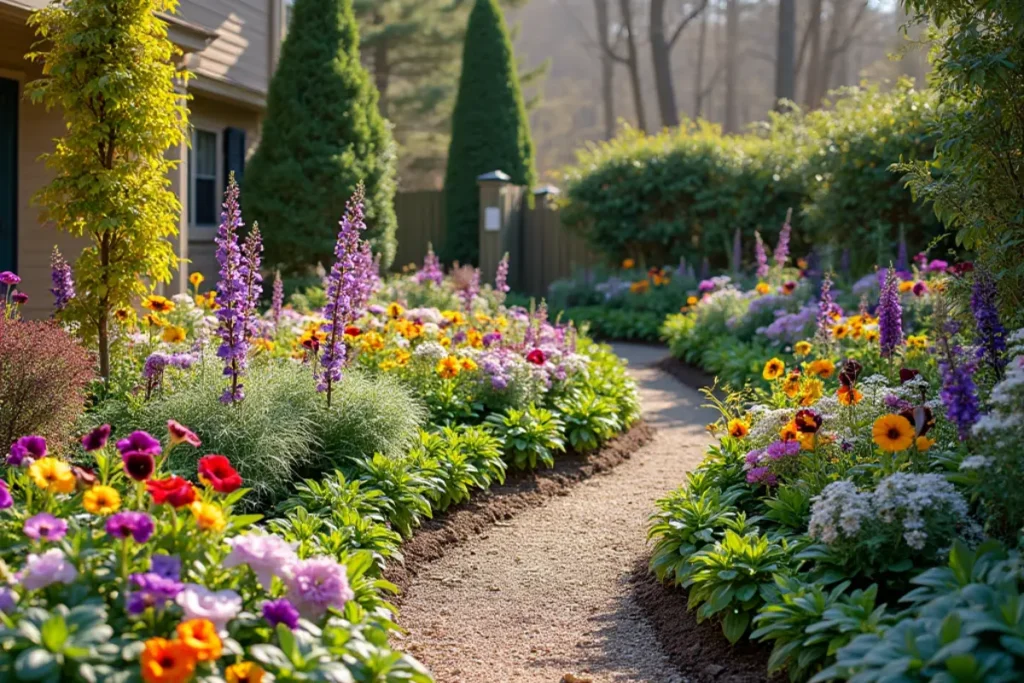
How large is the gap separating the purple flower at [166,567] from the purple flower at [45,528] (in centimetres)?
31

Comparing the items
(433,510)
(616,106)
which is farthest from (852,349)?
(616,106)

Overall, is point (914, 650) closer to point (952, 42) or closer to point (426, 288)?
point (952, 42)

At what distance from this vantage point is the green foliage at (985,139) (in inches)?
187

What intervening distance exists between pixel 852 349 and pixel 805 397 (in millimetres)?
2637

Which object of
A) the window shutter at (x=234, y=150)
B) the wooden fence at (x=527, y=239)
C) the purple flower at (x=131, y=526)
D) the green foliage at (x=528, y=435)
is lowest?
the green foliage at (x=528, y=435)

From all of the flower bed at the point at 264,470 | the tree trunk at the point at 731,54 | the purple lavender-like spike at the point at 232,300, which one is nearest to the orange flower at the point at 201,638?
the flower bed at the point at 264,470

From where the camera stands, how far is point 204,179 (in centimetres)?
1347

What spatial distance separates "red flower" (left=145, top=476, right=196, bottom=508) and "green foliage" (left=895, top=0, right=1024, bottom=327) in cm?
358

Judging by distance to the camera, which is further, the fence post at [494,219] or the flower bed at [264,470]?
the fence post at [494,219]

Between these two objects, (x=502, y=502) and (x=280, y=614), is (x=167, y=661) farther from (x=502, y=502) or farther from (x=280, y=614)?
(x=502, y=502)

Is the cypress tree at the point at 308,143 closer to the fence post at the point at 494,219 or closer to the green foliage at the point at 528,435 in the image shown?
the fence post at the point at 494,219

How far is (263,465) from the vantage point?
16.0 feet

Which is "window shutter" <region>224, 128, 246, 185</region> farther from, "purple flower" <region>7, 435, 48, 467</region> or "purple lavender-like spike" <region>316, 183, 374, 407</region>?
"purple flower" <region>7, 435, 48, 467</region>

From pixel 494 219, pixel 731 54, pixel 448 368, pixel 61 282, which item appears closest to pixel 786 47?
pixel 494 219
